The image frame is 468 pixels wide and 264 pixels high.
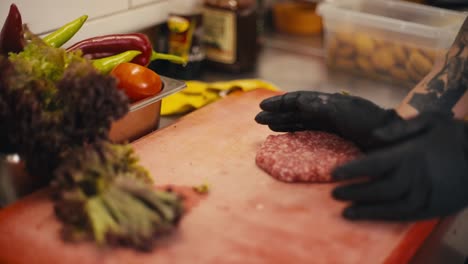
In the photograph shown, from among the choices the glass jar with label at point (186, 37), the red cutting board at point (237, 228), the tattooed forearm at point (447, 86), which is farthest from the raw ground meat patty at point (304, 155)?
the glass jar with label at point (186, 37)

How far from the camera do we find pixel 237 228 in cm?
101

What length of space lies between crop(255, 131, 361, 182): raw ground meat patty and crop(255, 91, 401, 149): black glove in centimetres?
2

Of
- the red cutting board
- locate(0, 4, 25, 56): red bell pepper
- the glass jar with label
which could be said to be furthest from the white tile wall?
the red cutting board

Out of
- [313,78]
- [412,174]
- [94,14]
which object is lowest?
[313,78]

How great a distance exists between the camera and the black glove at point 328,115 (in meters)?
1.12

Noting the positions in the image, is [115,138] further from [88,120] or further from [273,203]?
[273,203]

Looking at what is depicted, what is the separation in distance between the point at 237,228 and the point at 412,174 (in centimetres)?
31

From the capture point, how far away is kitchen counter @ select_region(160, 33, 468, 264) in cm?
128

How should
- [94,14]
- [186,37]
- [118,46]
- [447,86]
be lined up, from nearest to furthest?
[447,86]
[118,46]
[94,14]
[186,37]

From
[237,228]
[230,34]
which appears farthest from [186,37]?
[237,228]

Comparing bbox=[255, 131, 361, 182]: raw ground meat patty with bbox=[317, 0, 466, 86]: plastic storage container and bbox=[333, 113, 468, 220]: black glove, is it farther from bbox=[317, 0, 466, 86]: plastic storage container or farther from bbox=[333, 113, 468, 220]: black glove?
bbox=[317, 0, 466, 86]: plastic storage container

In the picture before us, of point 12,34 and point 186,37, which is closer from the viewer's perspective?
point 12,34

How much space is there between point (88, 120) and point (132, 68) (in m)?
0.29

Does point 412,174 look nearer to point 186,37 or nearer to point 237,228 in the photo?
point 237,228
